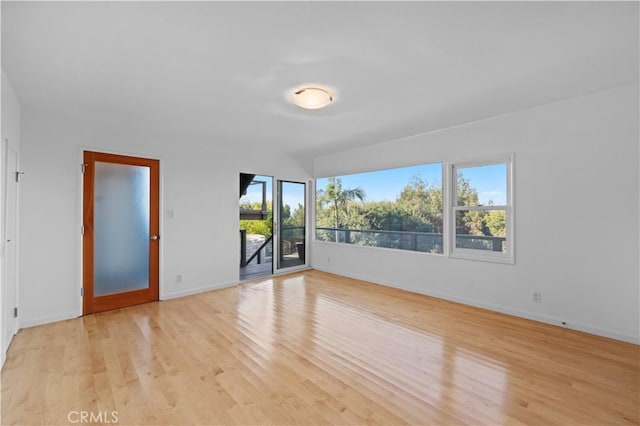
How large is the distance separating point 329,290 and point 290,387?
269cm

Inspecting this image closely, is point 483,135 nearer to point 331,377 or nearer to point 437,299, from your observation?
point 437,299

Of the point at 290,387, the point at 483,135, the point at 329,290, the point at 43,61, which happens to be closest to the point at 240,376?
the point at 290,387

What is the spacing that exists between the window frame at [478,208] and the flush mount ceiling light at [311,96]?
2.33 meters

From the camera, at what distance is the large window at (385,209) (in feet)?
15.2

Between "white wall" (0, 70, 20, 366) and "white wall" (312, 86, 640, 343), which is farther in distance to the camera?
"white wall" (312, 86, 640, 343)

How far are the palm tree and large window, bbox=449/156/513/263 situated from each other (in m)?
2.02

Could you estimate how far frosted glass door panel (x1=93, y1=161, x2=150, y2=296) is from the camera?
383cm

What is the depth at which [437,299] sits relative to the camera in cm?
431

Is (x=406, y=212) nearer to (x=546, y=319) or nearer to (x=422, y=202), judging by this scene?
(x=422, y=202)

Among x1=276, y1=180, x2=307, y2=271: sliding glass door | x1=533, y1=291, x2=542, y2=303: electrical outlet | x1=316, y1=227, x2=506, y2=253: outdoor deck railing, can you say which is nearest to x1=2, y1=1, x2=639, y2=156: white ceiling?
x1=316, y1=227, x2=506, y2=253: outdoor deck railing

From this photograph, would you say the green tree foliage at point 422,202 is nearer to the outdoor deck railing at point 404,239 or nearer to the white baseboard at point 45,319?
the outdoor deck railing at point 404,239

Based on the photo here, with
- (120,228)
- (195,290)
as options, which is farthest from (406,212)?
(120,228)

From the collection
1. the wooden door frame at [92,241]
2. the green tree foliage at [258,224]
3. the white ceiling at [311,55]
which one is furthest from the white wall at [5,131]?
the green tree foliage at [258,224]

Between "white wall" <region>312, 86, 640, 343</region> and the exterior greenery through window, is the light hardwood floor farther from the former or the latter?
the exterior greenery through window
